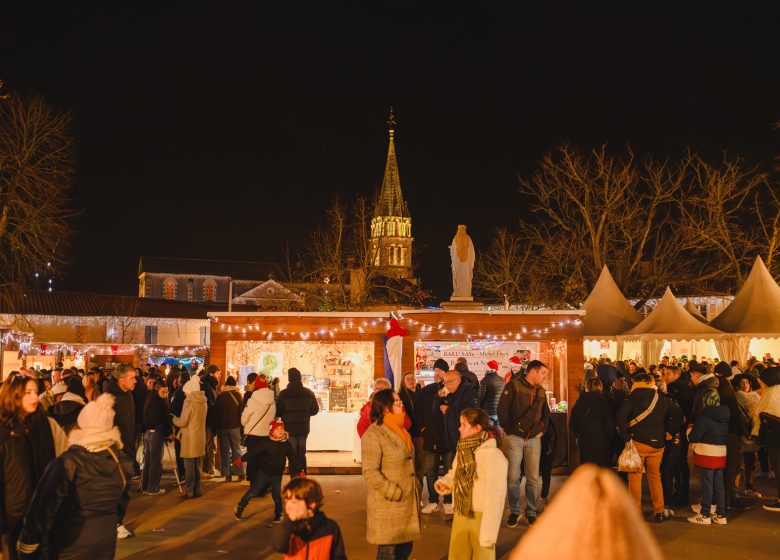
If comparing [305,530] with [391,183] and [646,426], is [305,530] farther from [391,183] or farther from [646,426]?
[391,183]

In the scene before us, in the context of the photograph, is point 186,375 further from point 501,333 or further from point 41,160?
point 41,160

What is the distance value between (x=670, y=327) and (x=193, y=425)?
1434 centimetres

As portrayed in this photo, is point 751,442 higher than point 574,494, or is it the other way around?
point 574,494

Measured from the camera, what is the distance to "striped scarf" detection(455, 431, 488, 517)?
18.8ft

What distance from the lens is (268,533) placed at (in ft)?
28.5

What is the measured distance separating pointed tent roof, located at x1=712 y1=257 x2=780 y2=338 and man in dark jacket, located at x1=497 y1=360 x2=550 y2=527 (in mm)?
13002

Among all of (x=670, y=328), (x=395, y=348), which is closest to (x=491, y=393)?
(x=395, y=348)

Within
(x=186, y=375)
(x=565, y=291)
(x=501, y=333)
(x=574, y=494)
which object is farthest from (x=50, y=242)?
(x=574, y=494)

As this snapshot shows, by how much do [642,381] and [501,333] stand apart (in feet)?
14.8

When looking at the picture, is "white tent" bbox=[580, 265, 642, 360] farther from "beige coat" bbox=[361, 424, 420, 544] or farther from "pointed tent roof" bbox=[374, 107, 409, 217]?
"pointed tent roof" bbox=[374, 107, 409, 217]

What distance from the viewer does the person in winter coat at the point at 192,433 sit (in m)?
10.6

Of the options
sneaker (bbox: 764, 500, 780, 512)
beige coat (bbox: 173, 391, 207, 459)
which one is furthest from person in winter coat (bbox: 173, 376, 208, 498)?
sneaker (bbox: 764, 500, 780, 512)

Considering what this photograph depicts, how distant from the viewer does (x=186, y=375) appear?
13219 mm

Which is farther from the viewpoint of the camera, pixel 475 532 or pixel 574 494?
pixel 475 532
